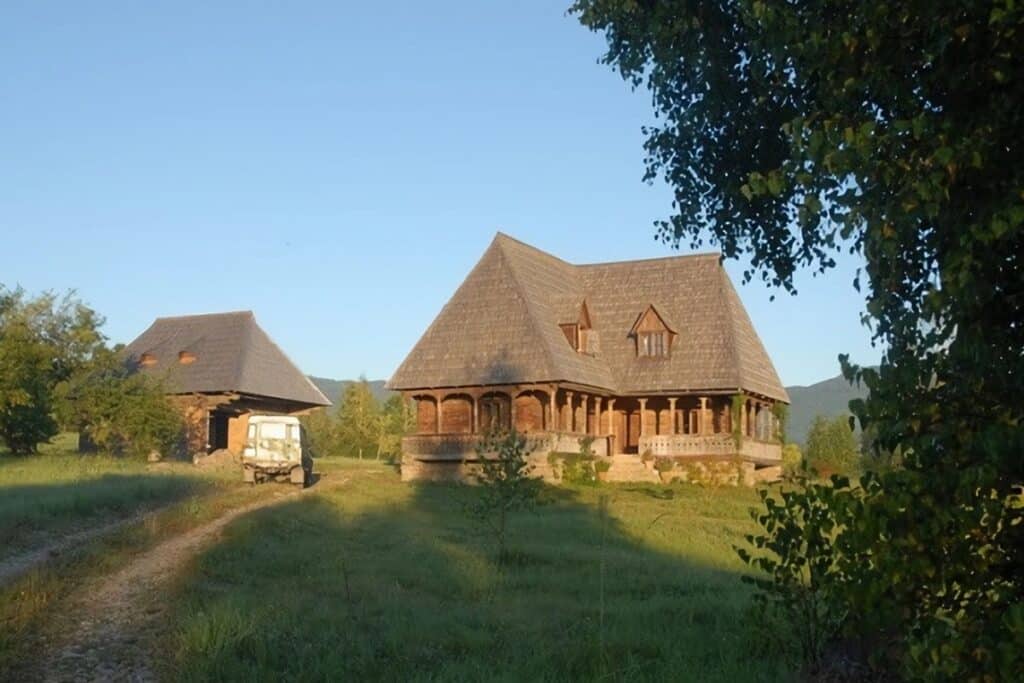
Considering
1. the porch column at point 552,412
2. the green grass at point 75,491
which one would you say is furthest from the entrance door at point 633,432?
the green grass at point 75,491

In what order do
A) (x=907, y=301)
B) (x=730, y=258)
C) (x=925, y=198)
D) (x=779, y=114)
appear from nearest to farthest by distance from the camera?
1. (x=925, y=198)
2. (x=907, y=301)
3. (x=779, y=114)
4. (x=730, y=258)

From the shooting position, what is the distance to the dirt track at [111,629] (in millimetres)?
10891

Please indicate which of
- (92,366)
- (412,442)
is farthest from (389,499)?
(92,366)

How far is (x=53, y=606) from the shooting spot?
13203mm

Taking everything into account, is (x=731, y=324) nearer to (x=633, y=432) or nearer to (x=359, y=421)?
(x=633, y=432)

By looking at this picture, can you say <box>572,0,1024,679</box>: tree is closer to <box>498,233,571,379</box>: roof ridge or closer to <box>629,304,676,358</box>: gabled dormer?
<box>498,233,571,379</box>: roof ridge

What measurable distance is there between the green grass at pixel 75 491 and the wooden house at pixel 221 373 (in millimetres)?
8414

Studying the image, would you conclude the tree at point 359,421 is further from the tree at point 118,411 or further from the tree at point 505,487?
the tree at point 505,487

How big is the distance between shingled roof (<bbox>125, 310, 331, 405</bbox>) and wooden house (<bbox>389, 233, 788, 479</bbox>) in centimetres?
938

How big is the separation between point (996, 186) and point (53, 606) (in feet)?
38.6

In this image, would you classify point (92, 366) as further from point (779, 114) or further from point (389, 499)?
point (779, 114)

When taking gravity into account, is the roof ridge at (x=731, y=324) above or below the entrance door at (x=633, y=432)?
above

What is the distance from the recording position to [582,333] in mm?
44688

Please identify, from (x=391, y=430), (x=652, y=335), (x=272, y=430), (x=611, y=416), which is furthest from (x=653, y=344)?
(x=391, y=430)
